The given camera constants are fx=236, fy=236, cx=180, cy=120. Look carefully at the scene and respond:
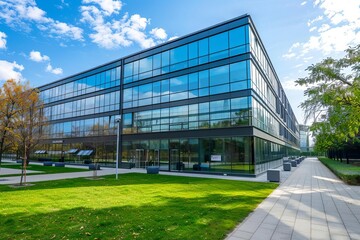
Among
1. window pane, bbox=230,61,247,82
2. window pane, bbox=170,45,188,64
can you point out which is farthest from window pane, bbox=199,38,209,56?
window pane, bbox=230,61,247,82

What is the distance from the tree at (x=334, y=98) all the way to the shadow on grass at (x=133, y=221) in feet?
13.7

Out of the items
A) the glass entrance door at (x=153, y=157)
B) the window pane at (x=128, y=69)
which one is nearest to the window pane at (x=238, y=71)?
the glass entrance door at (x=153, y=157)

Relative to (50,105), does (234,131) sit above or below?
below

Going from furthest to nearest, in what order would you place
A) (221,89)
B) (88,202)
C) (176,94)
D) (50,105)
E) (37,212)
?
(50,105) < (176,94) < (221,89) < (88,202) < (37,212)

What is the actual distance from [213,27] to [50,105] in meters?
37.3

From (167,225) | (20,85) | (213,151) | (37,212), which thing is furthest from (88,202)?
(20,85)

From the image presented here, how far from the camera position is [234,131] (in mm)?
22547

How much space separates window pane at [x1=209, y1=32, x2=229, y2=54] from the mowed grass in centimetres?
1679

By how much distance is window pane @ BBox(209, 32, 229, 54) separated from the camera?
2441 cm

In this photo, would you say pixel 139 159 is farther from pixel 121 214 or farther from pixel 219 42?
pixel 121 214

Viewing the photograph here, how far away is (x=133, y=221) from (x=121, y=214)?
1037 millimetres

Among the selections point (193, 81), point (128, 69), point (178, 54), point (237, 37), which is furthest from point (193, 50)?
point (128, 69)

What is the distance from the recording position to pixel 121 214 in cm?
834

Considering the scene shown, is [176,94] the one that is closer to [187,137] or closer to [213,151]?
[187,137]
